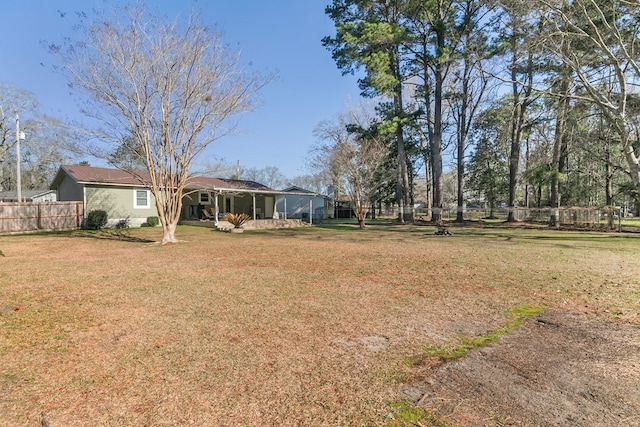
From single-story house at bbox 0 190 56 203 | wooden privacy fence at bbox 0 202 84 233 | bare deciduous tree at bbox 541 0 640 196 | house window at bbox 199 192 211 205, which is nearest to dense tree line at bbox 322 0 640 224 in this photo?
bare deciduous tree at bbox 541 0 640 196

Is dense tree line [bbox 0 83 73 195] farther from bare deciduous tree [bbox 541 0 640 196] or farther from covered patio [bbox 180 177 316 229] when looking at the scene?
bare deciduous tree [bbox 541 0 640 196]

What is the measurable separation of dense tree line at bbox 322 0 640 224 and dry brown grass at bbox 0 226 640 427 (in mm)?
8713

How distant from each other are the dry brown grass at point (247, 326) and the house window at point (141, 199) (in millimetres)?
11976

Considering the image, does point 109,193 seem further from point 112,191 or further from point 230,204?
point 230,204

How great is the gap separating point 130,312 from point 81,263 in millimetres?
4875

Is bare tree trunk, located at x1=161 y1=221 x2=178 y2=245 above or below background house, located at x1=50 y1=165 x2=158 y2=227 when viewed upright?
below

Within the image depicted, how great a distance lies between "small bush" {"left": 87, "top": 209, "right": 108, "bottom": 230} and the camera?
57.4 feet

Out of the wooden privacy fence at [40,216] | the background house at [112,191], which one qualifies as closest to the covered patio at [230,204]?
the background house at [112,191]

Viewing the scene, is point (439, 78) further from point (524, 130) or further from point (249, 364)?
point (249, 364)

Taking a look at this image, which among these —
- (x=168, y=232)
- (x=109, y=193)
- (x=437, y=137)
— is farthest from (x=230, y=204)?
(x=437, y=137)

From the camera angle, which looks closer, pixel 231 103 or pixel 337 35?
pixel 231 103

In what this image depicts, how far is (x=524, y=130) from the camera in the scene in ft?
81.2

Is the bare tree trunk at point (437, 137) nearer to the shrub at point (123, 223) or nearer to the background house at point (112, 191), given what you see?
the background house at point (112, 191)

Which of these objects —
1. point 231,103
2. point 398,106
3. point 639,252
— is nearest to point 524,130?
point 398,106
